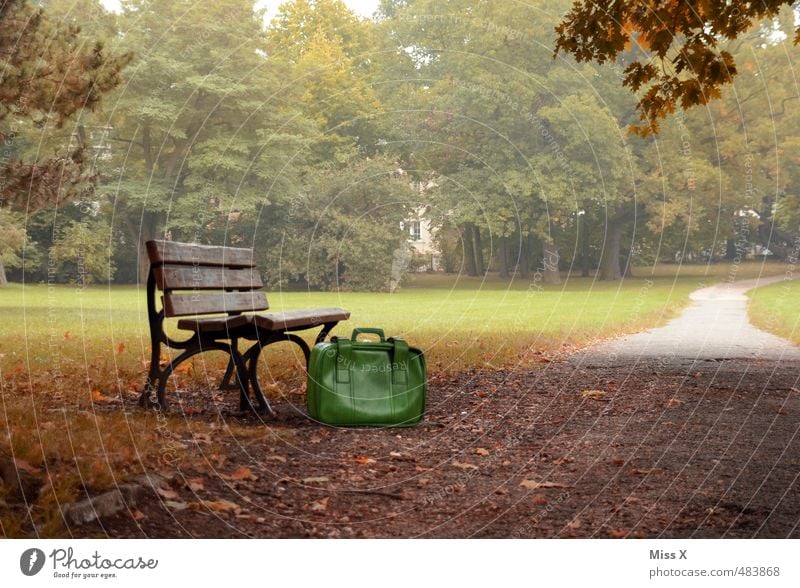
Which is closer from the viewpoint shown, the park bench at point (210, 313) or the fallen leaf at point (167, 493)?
the fallen leaf at point (167, 493)

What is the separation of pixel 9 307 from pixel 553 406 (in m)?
14.3

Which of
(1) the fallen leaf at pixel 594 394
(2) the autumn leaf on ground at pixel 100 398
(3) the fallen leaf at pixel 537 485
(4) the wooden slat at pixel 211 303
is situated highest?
(4) the wooden slat at pixel 211 303

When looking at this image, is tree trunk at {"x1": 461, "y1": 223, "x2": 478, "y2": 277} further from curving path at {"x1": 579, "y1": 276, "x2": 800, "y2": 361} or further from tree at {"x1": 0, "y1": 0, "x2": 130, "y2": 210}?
tree at {"x1": 0, "y1": 0, "x2": 130, "y2": 210}

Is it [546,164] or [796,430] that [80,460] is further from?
[546,164]

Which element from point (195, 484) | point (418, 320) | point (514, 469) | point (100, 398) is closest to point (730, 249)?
point (418, 320)

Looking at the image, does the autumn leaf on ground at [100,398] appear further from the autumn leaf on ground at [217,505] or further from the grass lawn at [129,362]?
the autumn leaf on ground at [217,505]

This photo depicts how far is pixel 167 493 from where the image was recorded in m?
3.90

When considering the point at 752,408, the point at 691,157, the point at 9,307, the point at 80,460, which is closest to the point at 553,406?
the point at 752,408

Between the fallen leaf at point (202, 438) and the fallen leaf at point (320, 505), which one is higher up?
the fallen leaf at point (202, 438)

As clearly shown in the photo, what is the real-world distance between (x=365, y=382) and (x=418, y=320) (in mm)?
10524

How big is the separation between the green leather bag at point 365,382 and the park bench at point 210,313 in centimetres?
35

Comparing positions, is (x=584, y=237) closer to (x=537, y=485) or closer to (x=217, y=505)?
(x=537, y=485)

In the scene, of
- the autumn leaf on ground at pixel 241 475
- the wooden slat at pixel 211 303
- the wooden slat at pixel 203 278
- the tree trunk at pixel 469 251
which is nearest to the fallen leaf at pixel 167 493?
the autumn leaf on ground at pixel 241 475

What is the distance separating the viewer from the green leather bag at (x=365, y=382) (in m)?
5.92
